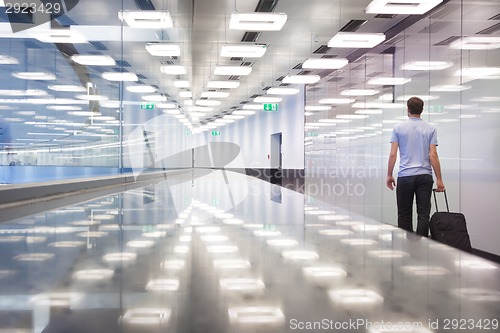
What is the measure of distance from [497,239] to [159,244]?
17.3ft

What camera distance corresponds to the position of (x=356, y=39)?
1256cm

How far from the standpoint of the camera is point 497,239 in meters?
7.19

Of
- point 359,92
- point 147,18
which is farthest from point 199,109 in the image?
point 147,18

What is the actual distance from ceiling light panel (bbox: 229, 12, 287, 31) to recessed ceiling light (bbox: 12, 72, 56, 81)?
5.70 m

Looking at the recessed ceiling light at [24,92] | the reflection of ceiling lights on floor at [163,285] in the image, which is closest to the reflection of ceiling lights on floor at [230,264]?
the reflection of ceiling lights on floor at [163,285]

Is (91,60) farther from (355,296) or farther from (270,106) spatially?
(270,106)

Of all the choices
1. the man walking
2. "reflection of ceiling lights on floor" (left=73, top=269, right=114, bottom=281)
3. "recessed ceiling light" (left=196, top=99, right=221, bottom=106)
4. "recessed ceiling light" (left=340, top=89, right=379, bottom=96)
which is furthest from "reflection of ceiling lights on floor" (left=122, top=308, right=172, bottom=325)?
"recessed ceiling light" (left=196, top=99, right=221, bottom=106)

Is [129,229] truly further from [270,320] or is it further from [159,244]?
[270,320]

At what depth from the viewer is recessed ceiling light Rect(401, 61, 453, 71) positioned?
9.38m

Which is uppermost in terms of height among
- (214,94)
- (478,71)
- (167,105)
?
(214,94)

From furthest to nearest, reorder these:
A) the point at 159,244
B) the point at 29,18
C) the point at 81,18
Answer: the point at 81,18 < the point at 29,18 < the point at 159,244

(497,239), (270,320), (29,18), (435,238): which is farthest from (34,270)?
(29,18)

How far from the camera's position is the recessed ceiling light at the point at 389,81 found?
11.4 m

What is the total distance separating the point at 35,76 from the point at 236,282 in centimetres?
1219
